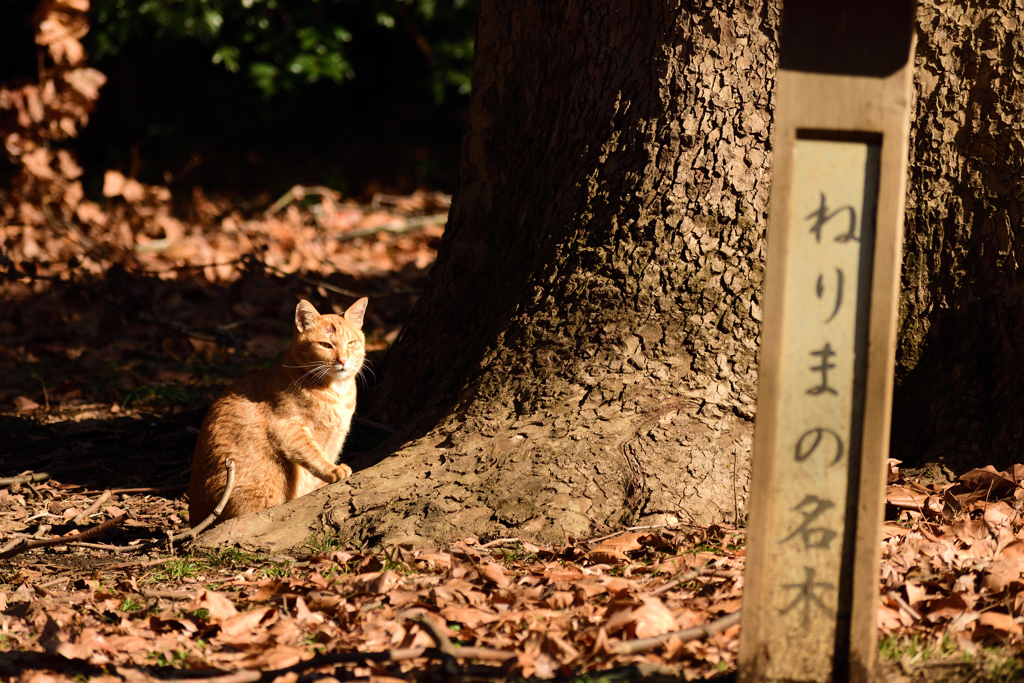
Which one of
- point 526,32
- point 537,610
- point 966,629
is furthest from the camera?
point 526,32

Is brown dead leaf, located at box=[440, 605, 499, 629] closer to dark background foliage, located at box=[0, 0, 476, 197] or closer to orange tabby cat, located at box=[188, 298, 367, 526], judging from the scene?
orange tabby cat, located at box=[188, 298, 367, 526]

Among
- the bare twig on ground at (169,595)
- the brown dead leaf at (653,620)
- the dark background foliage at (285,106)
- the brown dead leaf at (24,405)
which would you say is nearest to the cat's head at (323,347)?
the bare twig on ground at (169,595)

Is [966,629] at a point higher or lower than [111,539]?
higher

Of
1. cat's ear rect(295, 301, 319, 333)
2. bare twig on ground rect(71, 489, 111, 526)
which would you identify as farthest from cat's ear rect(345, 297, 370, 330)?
bare twig on ground rect(71, 489, 111, 526)

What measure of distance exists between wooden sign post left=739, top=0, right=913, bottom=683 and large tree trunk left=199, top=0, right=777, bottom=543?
1185mm

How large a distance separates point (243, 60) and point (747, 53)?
40.7ft

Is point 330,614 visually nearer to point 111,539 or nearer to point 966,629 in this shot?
point 111,539

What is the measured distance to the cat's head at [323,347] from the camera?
186 inches

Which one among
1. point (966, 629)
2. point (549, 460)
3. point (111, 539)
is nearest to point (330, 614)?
point (549, 460)

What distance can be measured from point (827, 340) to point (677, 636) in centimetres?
101

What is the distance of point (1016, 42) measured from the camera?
3879 millimetres

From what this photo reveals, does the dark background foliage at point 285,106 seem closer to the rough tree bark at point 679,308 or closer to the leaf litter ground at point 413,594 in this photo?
the rough tree bark at point 679,308

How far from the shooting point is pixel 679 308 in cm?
385

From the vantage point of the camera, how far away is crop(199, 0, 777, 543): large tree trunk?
144 inches
